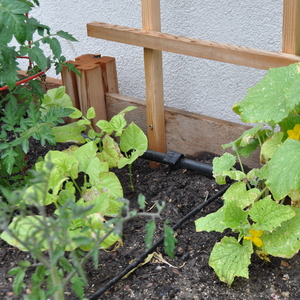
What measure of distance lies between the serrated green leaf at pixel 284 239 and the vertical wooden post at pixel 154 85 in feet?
3.02

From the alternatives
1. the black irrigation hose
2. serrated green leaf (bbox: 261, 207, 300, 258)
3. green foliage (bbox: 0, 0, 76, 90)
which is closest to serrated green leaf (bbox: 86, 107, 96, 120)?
green foliage (bbox: 0, 0, 76, 90)

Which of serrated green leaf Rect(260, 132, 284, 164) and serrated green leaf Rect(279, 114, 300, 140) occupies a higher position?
serrated green leaf Rect(279, 114, 300, 140)

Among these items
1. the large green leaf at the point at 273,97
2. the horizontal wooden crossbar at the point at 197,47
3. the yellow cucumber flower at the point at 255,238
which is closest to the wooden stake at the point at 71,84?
the horizontal wooden crossbar at the point at 197,47

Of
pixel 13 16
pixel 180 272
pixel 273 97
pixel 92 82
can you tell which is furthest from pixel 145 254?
pixel 92 82

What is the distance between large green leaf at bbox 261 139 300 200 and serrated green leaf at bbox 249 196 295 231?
7 cm

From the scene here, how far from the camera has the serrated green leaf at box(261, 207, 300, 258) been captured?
1.62m

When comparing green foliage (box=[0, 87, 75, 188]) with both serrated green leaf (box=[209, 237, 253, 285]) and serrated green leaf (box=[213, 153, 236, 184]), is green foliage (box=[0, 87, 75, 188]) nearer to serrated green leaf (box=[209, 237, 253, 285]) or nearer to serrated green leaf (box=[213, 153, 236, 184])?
serrated green leaf (box=[213, 153, 236, 184])

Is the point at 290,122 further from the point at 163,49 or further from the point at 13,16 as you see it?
the point at 13,16

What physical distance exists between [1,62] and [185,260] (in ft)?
3.38

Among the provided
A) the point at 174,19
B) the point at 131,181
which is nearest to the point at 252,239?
the point at 131,181

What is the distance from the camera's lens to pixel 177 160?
2373 millimetres

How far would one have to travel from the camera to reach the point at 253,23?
2258 mm

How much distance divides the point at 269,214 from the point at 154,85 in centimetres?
93

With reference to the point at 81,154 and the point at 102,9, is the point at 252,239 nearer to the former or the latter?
the point at 81,154
